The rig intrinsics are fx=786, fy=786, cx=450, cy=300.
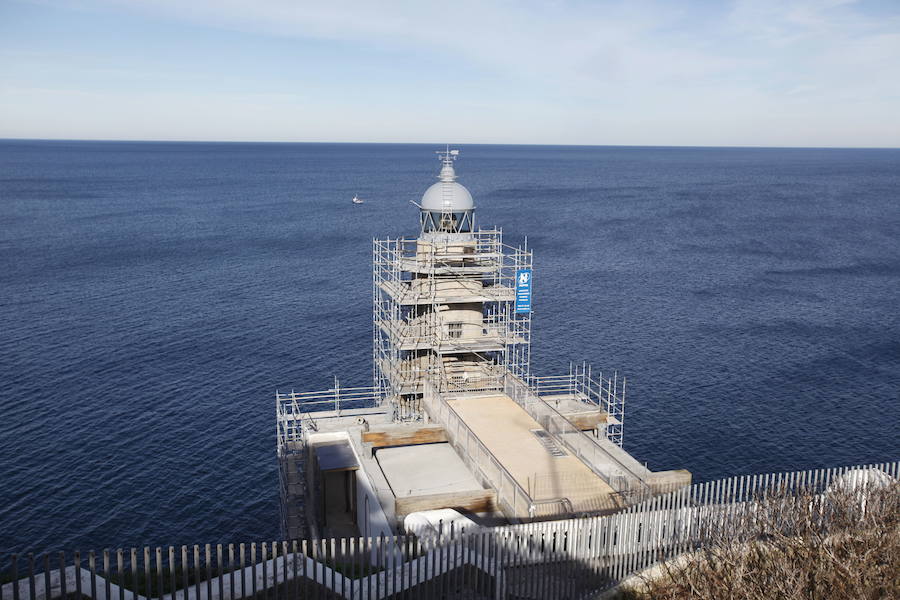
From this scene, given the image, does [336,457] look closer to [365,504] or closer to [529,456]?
A: [365,504]

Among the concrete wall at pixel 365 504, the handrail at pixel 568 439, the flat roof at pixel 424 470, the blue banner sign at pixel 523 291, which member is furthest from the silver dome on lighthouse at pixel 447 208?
the flat roof at pixel 424 470

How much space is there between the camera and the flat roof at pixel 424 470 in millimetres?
31516

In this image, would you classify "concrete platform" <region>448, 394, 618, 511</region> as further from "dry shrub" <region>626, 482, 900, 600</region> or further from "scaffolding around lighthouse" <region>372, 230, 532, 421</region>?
"dry shrub" <region>626, 482, 900, 600</region>

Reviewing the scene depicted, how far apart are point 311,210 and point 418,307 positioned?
432ft

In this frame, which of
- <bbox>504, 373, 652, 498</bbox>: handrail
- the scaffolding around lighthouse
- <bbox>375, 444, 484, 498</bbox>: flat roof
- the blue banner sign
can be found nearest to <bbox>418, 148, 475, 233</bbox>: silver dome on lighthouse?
the scaffolding around lighthouse

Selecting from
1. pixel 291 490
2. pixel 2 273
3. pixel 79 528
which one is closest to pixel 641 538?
pixel 291 490

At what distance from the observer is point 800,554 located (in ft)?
58.6

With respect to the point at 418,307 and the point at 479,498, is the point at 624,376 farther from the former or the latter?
the point at 479,498

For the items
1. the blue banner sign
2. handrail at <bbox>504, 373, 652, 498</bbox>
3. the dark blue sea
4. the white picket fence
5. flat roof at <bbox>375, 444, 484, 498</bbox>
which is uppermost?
the blue banner sign

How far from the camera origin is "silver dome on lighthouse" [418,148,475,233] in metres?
44.3

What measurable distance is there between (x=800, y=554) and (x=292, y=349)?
59721 millimetres

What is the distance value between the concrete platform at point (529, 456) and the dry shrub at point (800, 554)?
22.3 feet

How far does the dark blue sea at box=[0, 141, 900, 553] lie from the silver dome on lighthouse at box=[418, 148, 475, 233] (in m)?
19.9

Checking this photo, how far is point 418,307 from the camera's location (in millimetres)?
45062
